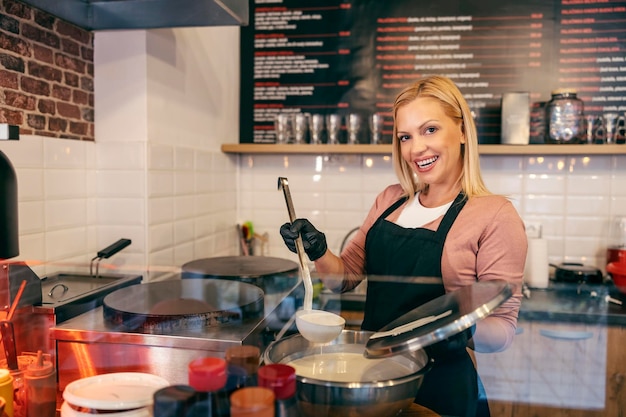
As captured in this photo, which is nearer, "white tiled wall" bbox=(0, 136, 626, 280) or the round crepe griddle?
the round crepe griddle

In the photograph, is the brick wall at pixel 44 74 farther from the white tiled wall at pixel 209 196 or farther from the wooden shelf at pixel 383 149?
the wooden shelf at pixel 383 149

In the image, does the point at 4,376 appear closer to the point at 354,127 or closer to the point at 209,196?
the point at 209,196

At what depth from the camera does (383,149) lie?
2439mm

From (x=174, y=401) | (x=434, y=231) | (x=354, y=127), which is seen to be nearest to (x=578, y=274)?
(x=354, y=127)

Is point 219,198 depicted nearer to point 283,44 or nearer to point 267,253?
point 267,253

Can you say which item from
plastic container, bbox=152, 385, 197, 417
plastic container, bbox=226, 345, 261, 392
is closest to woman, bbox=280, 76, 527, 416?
plastic container, bbox=226, 345, 261, 392

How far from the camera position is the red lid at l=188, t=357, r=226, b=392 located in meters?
0.78

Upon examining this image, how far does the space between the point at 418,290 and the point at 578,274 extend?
136cm

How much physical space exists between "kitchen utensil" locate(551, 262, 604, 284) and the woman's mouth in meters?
1.32

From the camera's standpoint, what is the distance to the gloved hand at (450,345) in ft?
2.88

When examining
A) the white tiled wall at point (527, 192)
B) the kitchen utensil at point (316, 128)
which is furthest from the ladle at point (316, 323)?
the kitchen utensil at point (316, 128)

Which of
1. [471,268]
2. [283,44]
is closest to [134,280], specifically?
[471,268]

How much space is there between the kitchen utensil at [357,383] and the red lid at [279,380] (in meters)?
0.01

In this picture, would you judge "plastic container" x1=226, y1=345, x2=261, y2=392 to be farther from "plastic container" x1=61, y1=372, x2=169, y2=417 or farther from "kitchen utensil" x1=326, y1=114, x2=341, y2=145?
"kitchen utensil" x1=326, y1=114, x2=341, y2=145
